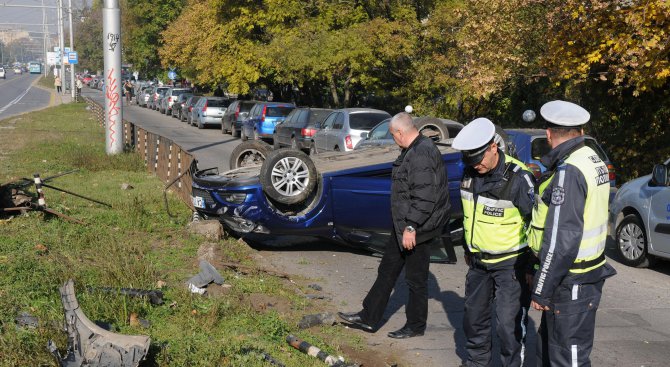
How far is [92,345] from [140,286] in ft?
6.46

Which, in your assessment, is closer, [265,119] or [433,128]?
[433,128]

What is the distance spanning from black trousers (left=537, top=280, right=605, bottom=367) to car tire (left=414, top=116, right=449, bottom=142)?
7332 mm

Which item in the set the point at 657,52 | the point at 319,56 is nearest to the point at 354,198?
the point at 657,52

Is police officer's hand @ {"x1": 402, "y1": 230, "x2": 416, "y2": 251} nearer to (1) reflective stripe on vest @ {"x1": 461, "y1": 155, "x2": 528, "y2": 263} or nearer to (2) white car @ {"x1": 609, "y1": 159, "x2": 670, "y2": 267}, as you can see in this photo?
(1) reflective stripe on vest @ {"x1": 461, "y1": 155, "x2": 528, "y2": 263}

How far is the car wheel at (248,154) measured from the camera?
11.4 m

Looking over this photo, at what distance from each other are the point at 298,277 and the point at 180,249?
1622mm

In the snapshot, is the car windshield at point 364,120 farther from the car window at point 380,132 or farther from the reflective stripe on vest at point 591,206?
the reflective stripe on vest at point 591,206

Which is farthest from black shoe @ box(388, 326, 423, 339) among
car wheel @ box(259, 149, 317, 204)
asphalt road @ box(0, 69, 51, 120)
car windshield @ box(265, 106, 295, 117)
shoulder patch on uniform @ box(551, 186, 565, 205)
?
asphalt road @ box(0, 69, 51, 120)

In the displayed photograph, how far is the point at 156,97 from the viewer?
188 ft

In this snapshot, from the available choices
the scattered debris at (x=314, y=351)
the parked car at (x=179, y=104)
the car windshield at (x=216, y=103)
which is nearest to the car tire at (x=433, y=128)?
the scattered debris at (x=314, y=351)

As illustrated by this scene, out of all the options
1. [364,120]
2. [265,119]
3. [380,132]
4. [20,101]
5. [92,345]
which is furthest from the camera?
[20,101]

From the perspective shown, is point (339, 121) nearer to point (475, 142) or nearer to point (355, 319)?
point (355, 319)

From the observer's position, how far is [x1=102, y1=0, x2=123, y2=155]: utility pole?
60.5ft

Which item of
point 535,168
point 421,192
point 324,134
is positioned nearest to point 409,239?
point 421,192
